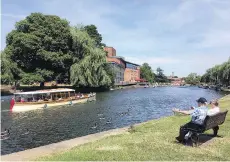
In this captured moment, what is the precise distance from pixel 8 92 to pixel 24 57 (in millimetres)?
10509

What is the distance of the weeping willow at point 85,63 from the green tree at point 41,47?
2177 millimetres

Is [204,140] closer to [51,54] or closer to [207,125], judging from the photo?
[207,125]

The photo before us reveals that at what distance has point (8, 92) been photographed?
79.3m

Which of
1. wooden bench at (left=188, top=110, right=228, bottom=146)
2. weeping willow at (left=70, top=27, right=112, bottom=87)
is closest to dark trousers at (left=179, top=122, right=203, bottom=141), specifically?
wooden bench at (left=188, top=110, right=228, bottom=146)

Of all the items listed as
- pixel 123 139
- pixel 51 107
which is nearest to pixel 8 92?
pixel 51 107

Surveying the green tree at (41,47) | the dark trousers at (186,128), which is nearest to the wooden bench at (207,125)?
the dark trousers at (186,128)

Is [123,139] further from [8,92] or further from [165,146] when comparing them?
[8,92]

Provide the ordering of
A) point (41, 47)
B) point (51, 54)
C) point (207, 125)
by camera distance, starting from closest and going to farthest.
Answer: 1. point (207, 125)
2. point (51, 54)
3. point (41, 47)

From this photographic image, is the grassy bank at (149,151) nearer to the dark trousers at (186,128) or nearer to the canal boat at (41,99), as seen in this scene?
the dark trousers at (186,128)

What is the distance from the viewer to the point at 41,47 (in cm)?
7462

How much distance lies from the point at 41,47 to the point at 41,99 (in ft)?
86.5

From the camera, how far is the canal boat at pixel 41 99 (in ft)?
153

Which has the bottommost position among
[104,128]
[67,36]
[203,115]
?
[104,128]

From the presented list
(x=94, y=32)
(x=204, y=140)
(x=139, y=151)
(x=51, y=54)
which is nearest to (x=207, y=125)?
(x=204, y=140)
